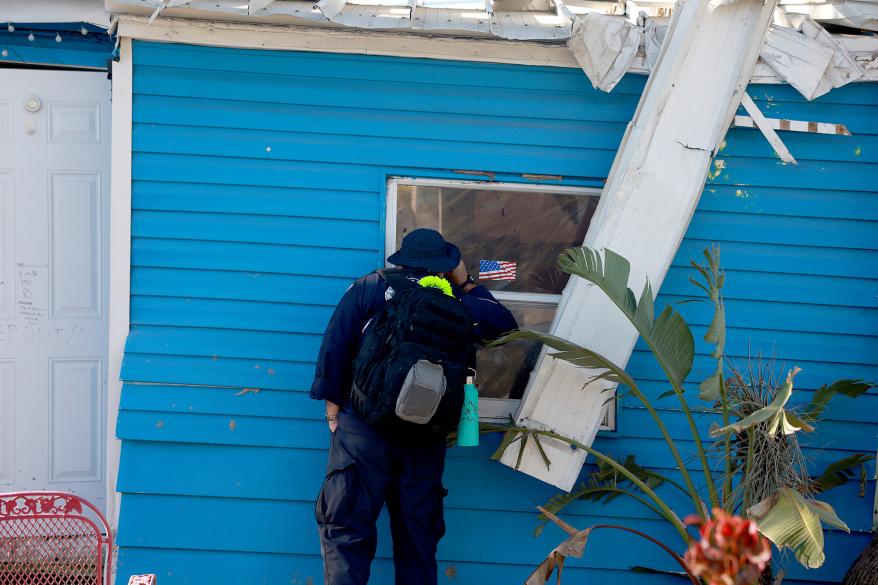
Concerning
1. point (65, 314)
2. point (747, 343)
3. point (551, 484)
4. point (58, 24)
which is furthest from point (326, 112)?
point (747, 343)

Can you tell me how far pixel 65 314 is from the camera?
15.4 feet

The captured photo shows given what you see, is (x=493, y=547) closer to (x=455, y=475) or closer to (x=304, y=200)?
(x=455, y=475)

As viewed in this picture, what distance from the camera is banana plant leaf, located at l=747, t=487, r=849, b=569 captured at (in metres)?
3.12

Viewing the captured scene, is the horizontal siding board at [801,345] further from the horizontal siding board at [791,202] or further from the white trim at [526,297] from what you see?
the white trim at [526,297]

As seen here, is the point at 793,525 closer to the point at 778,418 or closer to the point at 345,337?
the point at 778,418

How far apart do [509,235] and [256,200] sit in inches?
51.3

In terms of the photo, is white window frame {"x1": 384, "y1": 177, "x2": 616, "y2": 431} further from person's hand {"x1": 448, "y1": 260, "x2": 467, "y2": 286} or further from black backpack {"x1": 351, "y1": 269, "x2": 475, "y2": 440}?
black backpack {"x1": 351, "y1": 269, "x2": 475, "y2": 440}

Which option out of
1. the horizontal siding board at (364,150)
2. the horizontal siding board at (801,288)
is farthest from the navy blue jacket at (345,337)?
the horizontal siding board at (801,288)

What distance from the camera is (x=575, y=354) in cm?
397

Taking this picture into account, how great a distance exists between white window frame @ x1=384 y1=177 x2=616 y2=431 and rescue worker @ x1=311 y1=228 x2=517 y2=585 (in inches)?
16.1

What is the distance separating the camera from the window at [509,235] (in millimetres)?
4531

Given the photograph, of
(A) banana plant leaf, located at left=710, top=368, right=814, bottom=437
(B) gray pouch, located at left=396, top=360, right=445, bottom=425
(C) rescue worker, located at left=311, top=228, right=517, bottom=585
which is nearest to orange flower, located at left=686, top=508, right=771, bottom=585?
(A) banana plant leaf, located at left=710, top=368, right=814, bottom=437

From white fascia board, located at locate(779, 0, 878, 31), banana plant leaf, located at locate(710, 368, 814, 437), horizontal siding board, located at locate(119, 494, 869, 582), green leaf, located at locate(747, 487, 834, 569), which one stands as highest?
white fascia board, located at locate(779, 0, 878, 31)

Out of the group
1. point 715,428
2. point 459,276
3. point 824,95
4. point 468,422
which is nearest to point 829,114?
point 824,95
